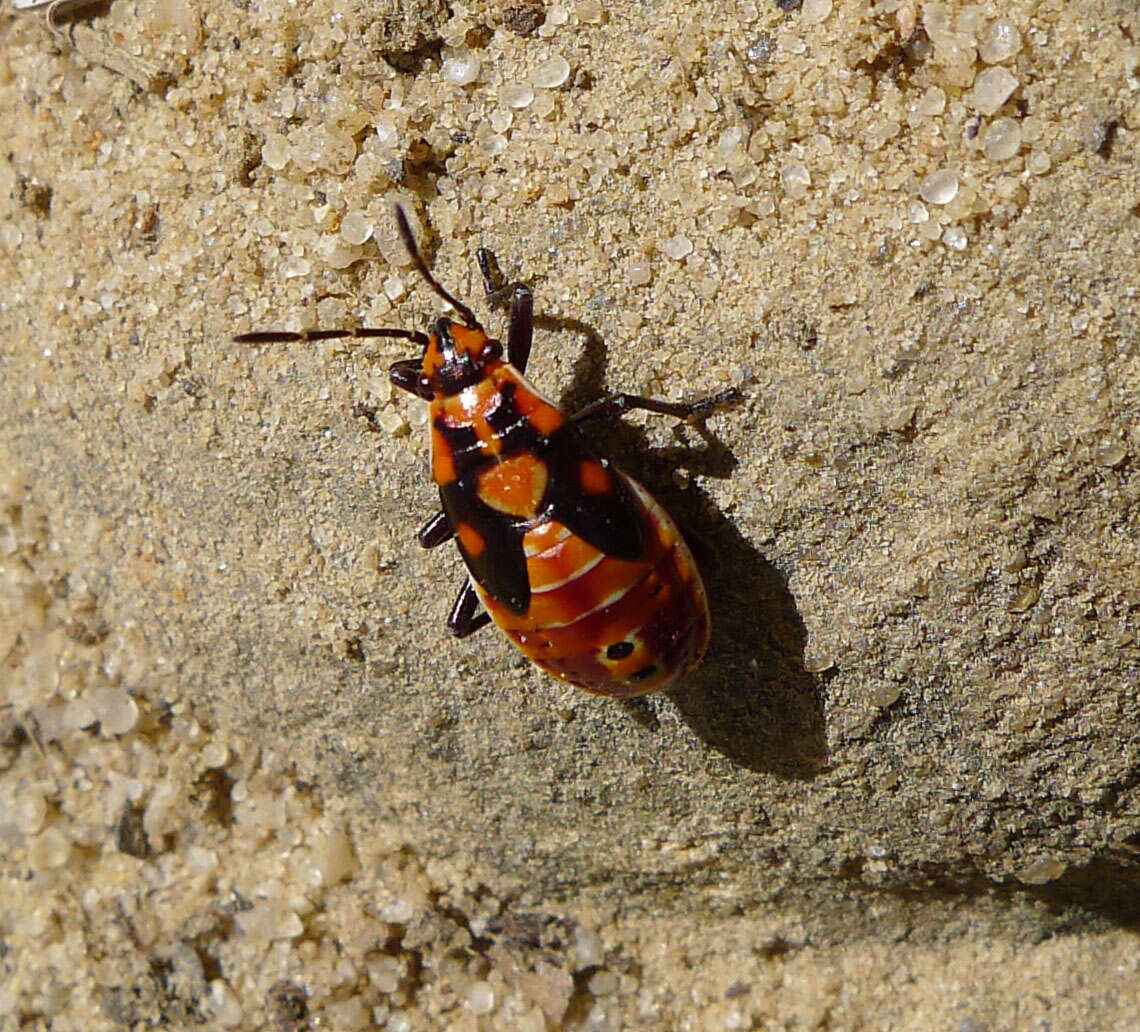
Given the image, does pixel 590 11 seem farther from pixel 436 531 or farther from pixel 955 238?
pixel 436 531

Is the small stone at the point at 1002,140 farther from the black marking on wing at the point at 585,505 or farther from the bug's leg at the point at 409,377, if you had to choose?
the bug's leg at the point at 409,377

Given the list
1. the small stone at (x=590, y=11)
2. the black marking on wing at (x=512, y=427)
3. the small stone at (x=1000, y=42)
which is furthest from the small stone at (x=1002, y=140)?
the black marking on wing at (x=512, y=427)

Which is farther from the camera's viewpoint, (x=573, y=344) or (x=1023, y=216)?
(x=573, y=344)

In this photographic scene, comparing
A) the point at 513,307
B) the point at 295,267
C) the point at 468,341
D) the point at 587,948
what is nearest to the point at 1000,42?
the point at 513,307

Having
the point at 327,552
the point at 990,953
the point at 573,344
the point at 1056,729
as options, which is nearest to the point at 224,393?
the point at 327,552

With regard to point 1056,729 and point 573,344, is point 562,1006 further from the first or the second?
point 573,344

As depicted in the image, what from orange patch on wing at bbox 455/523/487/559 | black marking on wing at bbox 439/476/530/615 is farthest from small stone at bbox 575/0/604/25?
orange patch on wing at bbox 455/523/487/559

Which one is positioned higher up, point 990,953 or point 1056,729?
point 1056,729
